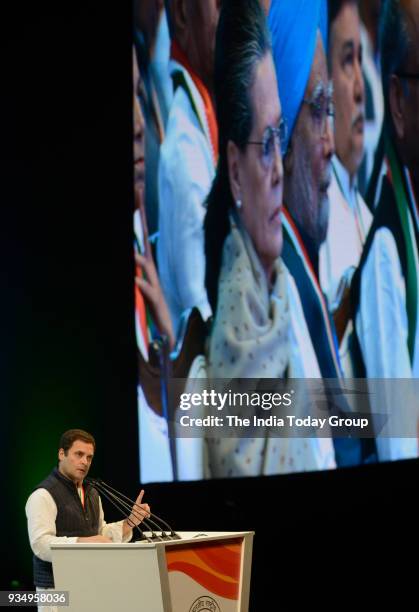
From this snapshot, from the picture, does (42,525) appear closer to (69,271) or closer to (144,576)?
(144,576)

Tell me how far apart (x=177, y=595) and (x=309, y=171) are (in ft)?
10.4

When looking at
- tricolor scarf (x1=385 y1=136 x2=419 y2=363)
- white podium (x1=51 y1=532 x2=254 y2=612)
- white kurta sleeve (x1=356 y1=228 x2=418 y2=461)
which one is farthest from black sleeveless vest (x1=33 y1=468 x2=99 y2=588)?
tricolor scarf (x1=385 y1=136 x2=419 y2=363)

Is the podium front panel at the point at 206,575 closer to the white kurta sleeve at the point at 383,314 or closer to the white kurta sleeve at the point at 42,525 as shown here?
the white kurta sleeve at the point at 42,525

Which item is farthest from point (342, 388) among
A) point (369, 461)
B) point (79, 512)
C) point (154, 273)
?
point (79, 512)

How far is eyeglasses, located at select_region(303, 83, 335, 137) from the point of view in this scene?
5988mm

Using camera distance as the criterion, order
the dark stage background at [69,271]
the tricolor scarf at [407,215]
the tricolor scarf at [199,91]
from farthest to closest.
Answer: the tricolor scarf at [407,215], the tricolor scarf at [199,91], the dark stage background at [69,271]

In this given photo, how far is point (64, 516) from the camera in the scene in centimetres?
356

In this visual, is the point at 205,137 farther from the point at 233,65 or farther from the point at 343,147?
the point at 343,147

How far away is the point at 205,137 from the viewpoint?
5.64m

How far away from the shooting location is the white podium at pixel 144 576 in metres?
3.21

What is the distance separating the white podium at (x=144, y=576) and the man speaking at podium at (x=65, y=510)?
147mm

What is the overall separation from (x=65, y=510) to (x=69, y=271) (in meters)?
2.00

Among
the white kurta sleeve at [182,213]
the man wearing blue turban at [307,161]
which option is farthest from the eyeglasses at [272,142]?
the white kurta sleeve at [182,213]

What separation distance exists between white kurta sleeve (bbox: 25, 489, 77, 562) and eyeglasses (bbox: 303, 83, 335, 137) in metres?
3.15
